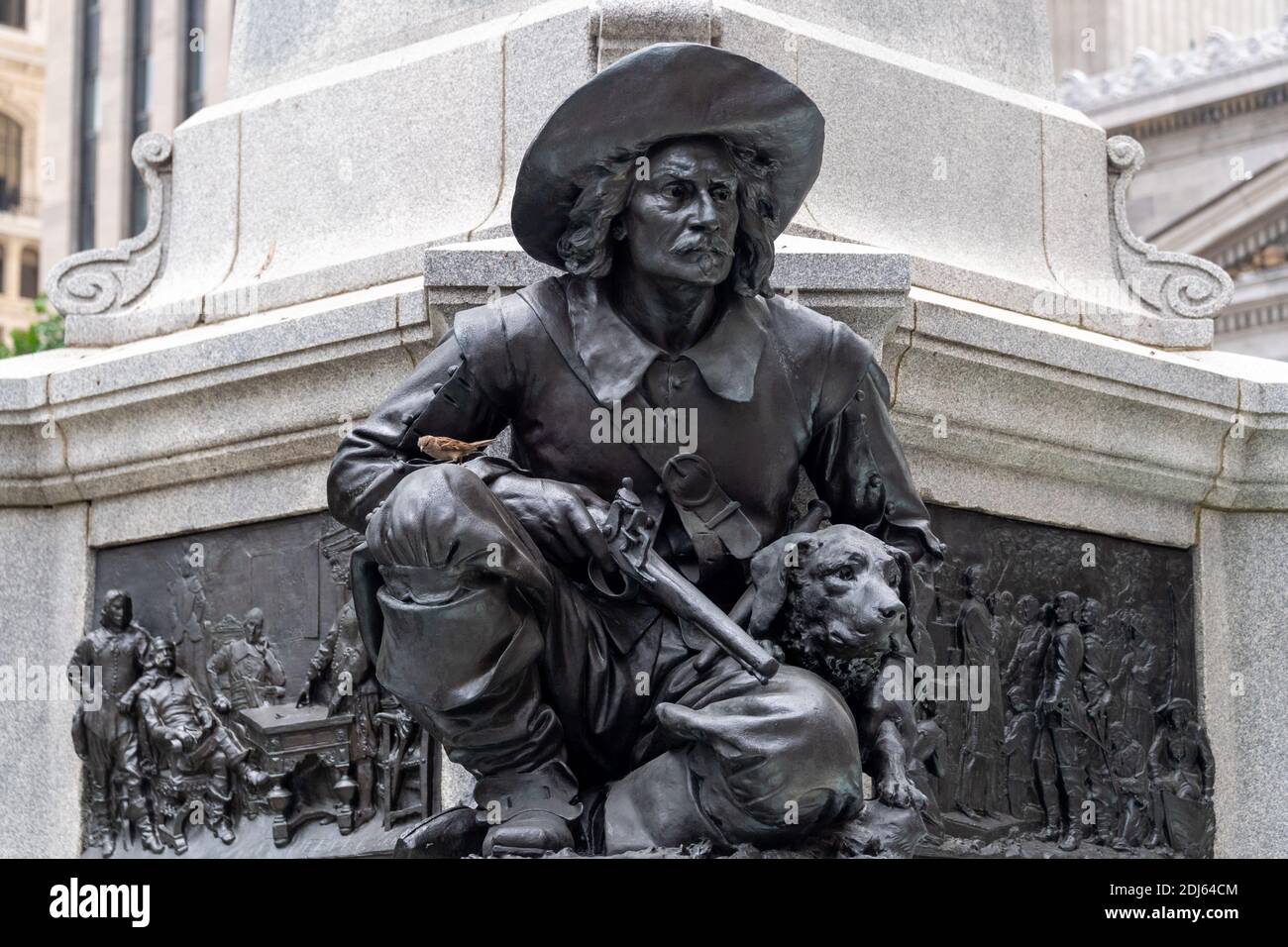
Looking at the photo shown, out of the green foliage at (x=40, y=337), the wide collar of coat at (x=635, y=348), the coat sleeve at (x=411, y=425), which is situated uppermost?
the green foliage at (x=40, y=337)

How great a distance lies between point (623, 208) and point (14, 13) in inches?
3317

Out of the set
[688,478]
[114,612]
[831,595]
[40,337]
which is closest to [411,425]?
[688,478]

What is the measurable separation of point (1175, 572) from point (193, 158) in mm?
4717

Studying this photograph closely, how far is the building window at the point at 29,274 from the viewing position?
81.4m

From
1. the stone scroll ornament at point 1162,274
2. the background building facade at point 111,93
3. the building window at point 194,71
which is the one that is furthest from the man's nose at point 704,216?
the building window at point 194,71

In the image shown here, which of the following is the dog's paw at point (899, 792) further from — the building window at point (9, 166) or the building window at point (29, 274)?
the building window at point (9, 166)

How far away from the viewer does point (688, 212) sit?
7.30 m

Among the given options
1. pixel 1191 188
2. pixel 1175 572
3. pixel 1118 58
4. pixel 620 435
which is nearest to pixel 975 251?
pixel 1175 572

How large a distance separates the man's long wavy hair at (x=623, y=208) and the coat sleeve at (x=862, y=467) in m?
0.39

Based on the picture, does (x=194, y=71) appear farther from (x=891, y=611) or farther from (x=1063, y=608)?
(x=891, y=611)

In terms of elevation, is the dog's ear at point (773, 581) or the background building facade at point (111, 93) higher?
the background building facade at point (111, 93)

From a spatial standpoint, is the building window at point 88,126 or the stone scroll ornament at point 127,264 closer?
the stone scroll ornament at point 127,264

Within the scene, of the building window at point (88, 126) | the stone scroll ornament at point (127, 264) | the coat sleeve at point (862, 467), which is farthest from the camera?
the building window at point (88, 126)
